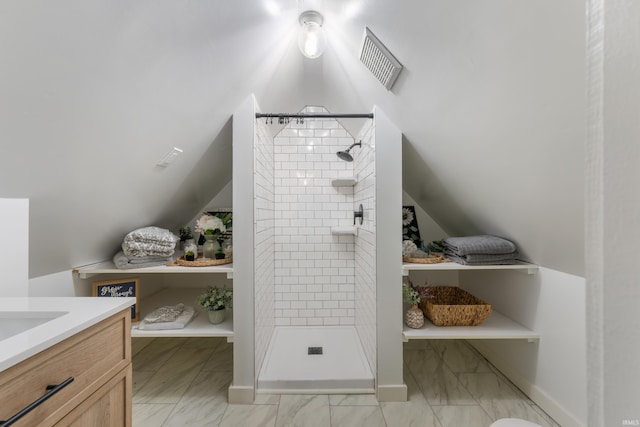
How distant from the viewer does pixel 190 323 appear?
196 cm

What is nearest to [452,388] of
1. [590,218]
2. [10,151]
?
[590,218]

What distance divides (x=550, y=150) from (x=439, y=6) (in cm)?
72

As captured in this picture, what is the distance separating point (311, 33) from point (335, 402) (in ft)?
7.88

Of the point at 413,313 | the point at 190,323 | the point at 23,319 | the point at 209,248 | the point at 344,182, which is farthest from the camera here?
the point at 344,182

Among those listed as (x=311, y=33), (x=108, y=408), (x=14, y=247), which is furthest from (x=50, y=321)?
(x=311, y=33)

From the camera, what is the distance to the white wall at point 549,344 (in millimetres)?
1476

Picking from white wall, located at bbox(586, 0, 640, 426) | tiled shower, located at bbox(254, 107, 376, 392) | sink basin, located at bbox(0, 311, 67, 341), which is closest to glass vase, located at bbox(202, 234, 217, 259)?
tiled shower, located at bbox(254, 107, 376, 392)

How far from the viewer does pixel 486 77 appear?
1036mm

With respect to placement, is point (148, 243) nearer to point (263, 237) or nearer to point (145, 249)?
point (145, 249)

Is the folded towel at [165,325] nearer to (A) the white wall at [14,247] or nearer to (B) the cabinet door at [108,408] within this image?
(A) the white wall at [14,247]

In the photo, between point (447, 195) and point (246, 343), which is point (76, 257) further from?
point (447, 195)

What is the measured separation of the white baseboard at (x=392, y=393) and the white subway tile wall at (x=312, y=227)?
1029mm

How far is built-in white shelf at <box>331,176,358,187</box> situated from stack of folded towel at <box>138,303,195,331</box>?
1.68 metres

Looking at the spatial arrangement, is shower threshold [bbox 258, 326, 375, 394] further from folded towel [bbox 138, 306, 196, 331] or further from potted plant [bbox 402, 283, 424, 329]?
folded towel [bbox 138, 306, 196, 331]
